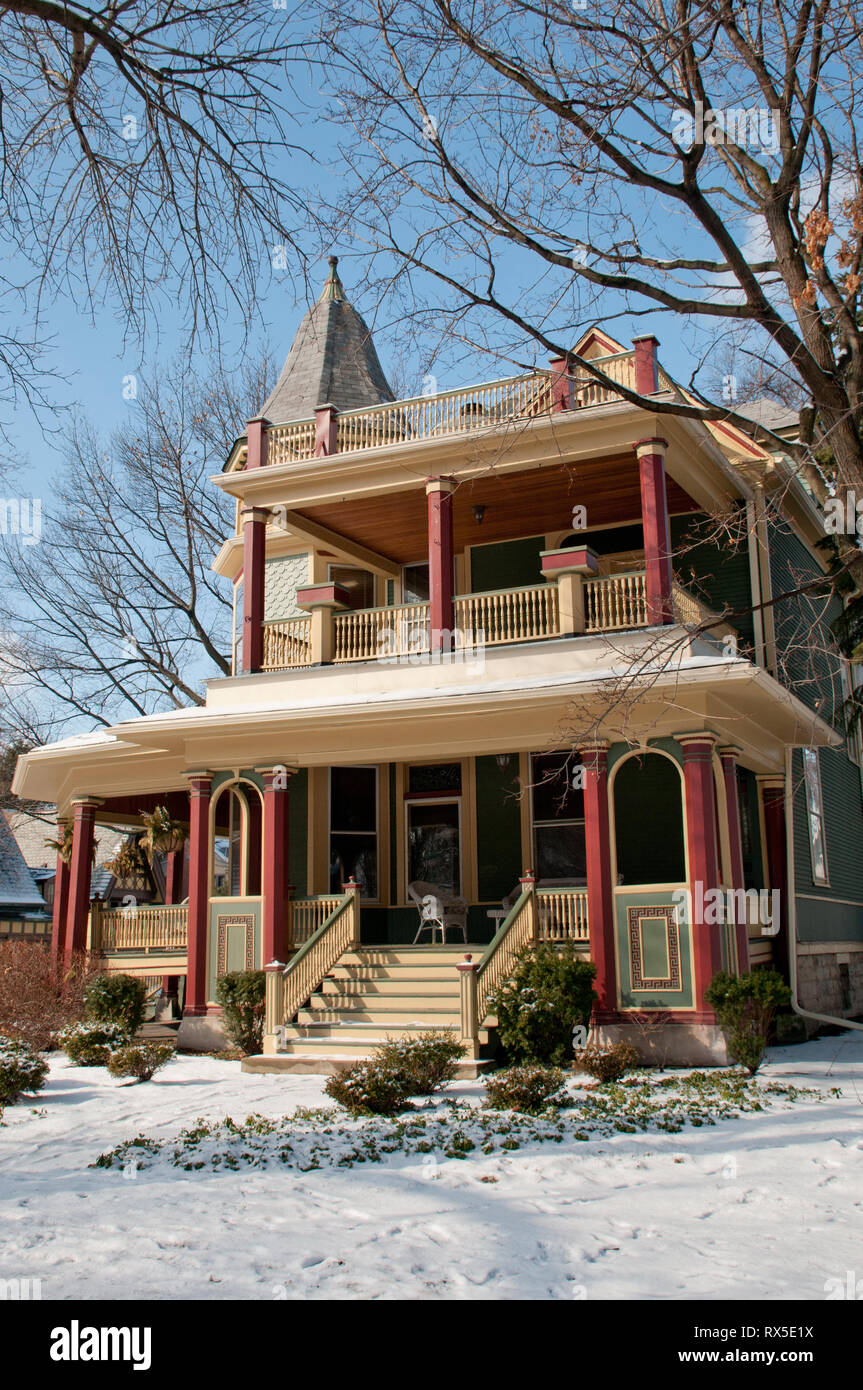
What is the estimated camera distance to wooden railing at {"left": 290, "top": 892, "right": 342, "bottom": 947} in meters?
14.6

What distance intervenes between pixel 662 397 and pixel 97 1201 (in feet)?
34.2

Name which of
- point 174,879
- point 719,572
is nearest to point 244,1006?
point 719,572

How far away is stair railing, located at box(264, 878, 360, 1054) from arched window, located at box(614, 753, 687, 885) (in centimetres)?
352

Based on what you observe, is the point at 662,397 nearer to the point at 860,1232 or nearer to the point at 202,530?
the point at 860,1232

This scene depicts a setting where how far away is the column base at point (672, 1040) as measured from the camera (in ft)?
38.2

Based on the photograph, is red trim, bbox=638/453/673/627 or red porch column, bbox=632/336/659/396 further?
red porch column, bbox=632/336/659/396

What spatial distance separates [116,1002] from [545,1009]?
5610 mm

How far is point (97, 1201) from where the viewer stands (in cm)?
648

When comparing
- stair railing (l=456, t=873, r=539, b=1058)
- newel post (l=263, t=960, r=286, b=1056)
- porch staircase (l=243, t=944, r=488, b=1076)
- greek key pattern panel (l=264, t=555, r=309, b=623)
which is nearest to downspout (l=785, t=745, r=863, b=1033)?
stair railing (l=456, t=873, r=539, b=1058)

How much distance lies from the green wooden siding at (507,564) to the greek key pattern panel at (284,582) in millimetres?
2975

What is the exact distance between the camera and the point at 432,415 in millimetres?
14984

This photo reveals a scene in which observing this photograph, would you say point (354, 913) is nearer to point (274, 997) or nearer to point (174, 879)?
point (274, 997)

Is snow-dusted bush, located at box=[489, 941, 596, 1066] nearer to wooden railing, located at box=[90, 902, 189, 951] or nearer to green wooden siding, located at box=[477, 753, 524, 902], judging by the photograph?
green wooden siding, located at box=[477, 753, 524, 902]
